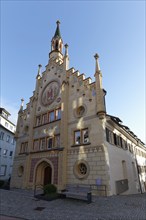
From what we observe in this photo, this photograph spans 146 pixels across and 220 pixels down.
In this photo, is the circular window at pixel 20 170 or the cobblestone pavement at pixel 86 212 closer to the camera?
the cobblestone pavement at pixel 86 212

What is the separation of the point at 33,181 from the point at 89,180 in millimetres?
8462

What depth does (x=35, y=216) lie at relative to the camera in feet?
26.9

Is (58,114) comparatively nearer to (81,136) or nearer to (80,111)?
(80,111)

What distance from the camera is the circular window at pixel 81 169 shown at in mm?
13678

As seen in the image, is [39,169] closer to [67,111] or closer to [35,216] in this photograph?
[67,111]

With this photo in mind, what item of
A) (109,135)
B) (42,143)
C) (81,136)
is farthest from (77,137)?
(42,143)

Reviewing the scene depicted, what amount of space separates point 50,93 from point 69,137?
26.7ft

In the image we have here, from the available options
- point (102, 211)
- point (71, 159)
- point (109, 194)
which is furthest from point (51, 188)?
point (102, 211)

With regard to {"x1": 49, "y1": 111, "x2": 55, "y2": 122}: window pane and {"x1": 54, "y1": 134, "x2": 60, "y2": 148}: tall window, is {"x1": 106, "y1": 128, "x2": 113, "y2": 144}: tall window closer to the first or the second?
{"x1": 54, "y1": 134, "x2": 60, "y2": 148}: tall window

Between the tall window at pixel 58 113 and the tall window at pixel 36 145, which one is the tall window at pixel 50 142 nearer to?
the tall window at pixel 36 145

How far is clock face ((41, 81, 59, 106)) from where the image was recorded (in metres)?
20.6

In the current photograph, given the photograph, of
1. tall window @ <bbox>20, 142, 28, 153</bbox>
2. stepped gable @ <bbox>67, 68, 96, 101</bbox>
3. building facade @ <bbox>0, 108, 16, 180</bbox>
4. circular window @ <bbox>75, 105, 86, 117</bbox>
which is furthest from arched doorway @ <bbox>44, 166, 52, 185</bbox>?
building facade @ <bbox>0, 108, 16, 180</bbox>

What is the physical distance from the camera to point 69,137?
16.4m

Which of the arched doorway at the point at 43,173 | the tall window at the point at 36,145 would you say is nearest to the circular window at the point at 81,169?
the arched doorway at the point at 43,173
